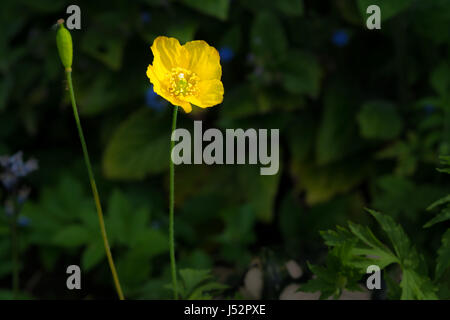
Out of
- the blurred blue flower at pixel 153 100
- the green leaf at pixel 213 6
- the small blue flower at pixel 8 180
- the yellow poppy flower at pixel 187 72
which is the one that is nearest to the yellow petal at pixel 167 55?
the yellow poppy flower at pixel 187 72

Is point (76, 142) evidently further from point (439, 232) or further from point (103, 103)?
point (439, 232)

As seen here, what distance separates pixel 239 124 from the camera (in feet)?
7.81

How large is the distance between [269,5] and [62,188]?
105 centimetres

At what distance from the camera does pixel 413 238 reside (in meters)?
2.04

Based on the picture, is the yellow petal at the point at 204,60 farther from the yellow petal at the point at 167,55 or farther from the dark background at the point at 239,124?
the dark background at the point at 239,124

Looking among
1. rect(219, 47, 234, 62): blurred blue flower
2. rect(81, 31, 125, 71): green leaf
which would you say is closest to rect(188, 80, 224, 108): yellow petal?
rect(219, 47, 234, 62): blurred blue flower

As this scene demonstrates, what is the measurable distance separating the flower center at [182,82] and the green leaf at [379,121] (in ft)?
4.28

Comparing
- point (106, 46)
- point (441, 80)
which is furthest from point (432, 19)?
point (106, 46)

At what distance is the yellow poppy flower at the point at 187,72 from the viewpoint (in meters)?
0.96

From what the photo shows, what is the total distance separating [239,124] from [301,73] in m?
0.31

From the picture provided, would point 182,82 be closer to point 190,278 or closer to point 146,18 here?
point 190,278

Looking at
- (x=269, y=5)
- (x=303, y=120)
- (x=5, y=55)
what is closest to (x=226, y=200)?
(x=303, y=120)

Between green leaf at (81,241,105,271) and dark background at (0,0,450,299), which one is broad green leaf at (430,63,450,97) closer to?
dark background at (0,0,450,299)

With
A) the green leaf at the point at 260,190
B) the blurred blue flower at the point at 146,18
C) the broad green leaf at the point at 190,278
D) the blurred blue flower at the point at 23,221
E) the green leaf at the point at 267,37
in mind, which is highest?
the blurred blue flower at the point at 146,18
